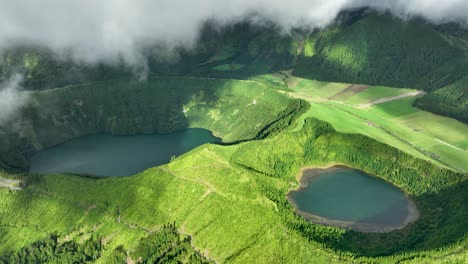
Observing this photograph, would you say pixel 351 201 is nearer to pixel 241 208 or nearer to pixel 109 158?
pixel 241 208

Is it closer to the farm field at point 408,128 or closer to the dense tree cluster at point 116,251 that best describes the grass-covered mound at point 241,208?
the dense tree cluster at point 116,251

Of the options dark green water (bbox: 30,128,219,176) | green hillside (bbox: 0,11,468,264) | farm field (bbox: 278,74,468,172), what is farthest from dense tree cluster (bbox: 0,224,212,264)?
farm field (bbox: 278,74,468,172)

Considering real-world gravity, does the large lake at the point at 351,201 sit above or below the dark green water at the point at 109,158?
above

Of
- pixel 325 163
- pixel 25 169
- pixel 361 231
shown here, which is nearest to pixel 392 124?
pixel 325 163

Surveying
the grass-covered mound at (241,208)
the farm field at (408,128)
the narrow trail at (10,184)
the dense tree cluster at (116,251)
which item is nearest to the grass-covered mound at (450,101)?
the farm field at (408,128)

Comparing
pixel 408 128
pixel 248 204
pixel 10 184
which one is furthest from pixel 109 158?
pixel 408 128

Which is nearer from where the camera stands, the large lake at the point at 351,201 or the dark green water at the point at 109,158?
the large lake at the point at 351,201

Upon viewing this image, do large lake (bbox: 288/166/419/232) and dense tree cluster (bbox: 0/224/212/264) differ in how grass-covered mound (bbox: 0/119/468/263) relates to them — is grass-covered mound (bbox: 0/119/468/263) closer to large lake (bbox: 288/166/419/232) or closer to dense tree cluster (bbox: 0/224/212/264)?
dense tree cluster (bbox: 0/224/212/264)
